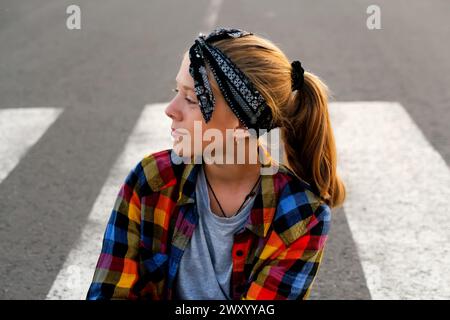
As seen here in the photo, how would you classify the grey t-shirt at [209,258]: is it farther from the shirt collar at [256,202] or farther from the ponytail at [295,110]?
the ponytail at [295,110]

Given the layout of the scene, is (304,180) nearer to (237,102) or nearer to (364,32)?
(237,102)

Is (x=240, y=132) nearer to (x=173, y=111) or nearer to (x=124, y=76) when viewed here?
(x=173, y=111)

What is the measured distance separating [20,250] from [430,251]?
90.6 inches

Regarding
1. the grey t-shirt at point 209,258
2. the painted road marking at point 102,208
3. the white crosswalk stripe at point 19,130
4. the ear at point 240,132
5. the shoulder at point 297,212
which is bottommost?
the white crosswalk stripe at point 19,130

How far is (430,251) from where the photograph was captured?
4.14 metres

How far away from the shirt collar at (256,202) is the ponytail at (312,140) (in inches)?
6.2

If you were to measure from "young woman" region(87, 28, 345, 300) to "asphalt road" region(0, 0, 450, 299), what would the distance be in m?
1.39

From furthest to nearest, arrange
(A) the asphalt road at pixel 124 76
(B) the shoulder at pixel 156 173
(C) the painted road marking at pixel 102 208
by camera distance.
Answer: (A) the asphalt road at pixel 124 76 < (C) the painted road marking at pixel 102 208 < (B) the shoulder at pixel 156 173

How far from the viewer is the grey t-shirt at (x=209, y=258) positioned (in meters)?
2.53

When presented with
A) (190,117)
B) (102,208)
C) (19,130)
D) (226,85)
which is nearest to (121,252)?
(190,117)

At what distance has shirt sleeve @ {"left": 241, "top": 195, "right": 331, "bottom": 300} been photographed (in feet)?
8.09

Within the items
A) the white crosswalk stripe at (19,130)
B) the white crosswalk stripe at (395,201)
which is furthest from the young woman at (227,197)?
the white crosswalk stripe at (19,130)

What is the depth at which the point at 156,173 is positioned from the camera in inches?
99.8

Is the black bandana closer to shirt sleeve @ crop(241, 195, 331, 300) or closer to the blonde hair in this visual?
the blonde hair
